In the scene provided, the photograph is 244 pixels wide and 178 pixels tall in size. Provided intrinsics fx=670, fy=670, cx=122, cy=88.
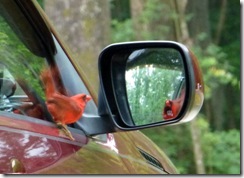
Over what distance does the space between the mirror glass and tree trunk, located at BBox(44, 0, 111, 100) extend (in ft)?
A: 10.8

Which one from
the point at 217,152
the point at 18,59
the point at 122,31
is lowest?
the point at 217,152

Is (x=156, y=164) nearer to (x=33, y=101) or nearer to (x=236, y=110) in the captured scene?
(x=33, y=101)

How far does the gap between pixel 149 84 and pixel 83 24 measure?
3.37 meters

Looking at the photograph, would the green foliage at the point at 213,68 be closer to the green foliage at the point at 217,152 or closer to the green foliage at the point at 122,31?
the green foliage at the point at 217,152

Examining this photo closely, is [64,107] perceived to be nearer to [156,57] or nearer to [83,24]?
[156,57]

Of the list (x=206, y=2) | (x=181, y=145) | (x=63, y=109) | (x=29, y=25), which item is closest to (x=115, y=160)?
(x=63, y=109)

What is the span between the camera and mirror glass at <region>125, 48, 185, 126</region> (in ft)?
6.27

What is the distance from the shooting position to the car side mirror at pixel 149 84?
186 cm

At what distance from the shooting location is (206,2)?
12.2m

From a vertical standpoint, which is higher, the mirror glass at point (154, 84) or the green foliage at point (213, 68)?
the mirror glass at point (154, 84)

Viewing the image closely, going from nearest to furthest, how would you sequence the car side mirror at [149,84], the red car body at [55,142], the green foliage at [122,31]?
the red car body at [55,142], the car side mirror at [149,84], the green foliage at [122,31]

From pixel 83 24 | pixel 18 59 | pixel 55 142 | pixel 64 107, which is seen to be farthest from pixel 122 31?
pixel 55 142

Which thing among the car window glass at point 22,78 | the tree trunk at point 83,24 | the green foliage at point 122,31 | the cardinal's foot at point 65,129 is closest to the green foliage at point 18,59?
the car window glass at point 22,78

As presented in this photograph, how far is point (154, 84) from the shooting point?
2.04 meters
